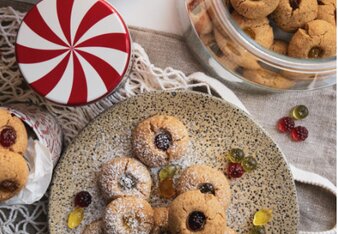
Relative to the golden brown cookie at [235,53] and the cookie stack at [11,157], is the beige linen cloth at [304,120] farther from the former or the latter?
the cookie stack at [11,157]

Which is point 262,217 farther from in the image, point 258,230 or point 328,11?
point 328,11

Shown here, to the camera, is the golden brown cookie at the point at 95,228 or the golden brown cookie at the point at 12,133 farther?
the golden brown cookie at the point at 95,228

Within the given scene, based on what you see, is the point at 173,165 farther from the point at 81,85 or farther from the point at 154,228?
the point at 81,85

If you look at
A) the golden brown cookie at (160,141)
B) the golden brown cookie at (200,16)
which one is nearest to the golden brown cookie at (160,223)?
the golden brown cookie at (160,141)

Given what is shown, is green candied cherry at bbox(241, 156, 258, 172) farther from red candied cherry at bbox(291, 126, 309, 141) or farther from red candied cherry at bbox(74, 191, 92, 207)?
red candied cherry at bbox(74, 191, 92, 207)

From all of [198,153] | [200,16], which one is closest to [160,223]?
[198,153]

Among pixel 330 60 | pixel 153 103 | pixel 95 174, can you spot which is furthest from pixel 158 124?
pixel 330 60
